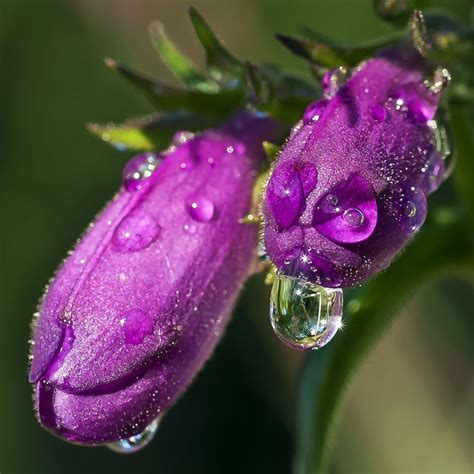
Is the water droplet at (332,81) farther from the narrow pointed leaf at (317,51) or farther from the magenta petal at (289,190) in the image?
the magenta petal at (289,190)

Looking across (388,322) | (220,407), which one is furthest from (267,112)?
(220,407)

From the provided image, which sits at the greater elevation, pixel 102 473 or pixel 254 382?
pixel 254 382

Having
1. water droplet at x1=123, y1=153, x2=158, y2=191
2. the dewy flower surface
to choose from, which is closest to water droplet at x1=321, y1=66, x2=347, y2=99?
the dewy flower surface

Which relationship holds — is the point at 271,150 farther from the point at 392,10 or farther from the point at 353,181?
the point at 392,10

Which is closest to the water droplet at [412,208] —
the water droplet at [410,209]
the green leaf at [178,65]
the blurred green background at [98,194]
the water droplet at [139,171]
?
the water droplet at [410,209]

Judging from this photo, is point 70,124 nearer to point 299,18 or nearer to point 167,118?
point 299,18

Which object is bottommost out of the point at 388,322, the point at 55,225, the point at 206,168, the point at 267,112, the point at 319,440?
the point at 55,225
